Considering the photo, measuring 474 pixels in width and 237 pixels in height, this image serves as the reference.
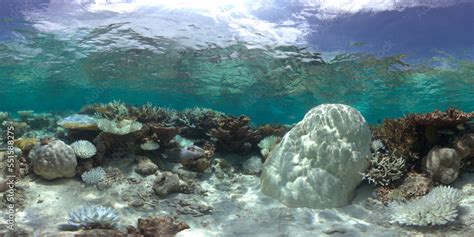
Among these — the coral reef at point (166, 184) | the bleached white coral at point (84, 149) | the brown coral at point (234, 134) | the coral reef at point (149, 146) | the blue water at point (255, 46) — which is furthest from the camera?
the blue water at point (255, 46)

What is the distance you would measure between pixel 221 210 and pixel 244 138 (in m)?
3.15

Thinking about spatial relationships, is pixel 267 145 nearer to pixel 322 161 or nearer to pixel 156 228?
pixel 322 161

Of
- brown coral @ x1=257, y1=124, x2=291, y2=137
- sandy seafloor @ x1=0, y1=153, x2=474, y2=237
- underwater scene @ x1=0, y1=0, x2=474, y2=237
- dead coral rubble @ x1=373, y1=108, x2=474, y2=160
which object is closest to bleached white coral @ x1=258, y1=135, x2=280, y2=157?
underwater scene @ x1=0, y1=0, x2=474, y2=237

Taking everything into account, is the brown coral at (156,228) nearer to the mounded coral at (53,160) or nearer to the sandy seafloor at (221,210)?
the sandy seafloor at (221,210)

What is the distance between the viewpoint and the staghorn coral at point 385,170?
24.9 ft

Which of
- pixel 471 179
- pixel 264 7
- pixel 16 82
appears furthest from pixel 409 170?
pixel 16 82

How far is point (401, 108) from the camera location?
108ft

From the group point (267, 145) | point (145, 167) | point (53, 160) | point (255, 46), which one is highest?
point (255, 46)

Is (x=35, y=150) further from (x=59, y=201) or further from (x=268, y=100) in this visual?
(x=268, y=100)

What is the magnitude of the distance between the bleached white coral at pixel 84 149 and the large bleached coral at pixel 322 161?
4313 millimetres

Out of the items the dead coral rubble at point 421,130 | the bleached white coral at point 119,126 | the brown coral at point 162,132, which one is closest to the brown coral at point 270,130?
the brown coral at point 162,132

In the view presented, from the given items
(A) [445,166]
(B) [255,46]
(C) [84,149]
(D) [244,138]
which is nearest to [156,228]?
(C) [84,149]

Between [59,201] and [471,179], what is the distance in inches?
340

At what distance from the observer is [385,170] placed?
25.1 ft
